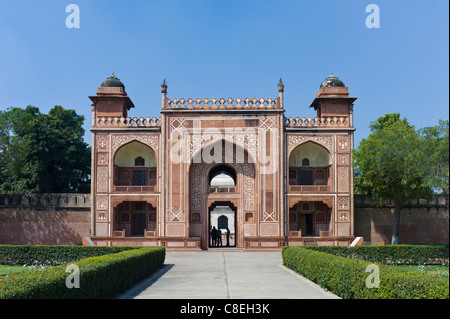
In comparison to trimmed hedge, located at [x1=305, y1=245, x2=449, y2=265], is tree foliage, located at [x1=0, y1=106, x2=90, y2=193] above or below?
above

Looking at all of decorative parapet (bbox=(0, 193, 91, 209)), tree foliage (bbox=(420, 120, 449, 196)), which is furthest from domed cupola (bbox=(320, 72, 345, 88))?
decorative parapet (bbox=(0, 193, 91, 209))

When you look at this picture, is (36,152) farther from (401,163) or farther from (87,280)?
(87,280)

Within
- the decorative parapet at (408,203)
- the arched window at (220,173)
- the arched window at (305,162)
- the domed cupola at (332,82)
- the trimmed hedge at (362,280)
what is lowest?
the trimmed hedge at (362,280)

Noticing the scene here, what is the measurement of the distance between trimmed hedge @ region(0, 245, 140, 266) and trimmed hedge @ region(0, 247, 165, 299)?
483 centimetres

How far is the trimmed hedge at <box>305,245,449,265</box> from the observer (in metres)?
18.7

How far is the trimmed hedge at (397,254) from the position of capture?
18684mm

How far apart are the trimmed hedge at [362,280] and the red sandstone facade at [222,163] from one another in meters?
10.4

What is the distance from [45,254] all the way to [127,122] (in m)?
9.24

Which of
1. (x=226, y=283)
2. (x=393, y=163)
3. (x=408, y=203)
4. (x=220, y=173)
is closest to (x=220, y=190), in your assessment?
(x=220, y=173)

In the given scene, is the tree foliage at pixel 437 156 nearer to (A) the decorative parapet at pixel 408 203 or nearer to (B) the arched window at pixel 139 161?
(A) the decorative parapet at pixel 408 203

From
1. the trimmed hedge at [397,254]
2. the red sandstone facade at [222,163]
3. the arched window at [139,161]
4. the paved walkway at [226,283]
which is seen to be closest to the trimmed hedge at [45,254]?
the paved walkway at [226,283]

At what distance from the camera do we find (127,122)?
25516 millimetres

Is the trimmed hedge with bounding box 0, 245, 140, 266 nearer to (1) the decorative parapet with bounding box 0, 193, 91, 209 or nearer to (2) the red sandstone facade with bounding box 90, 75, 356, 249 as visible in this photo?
(2) the red sandstone facade with bounding box 90, 75, 356, 249
